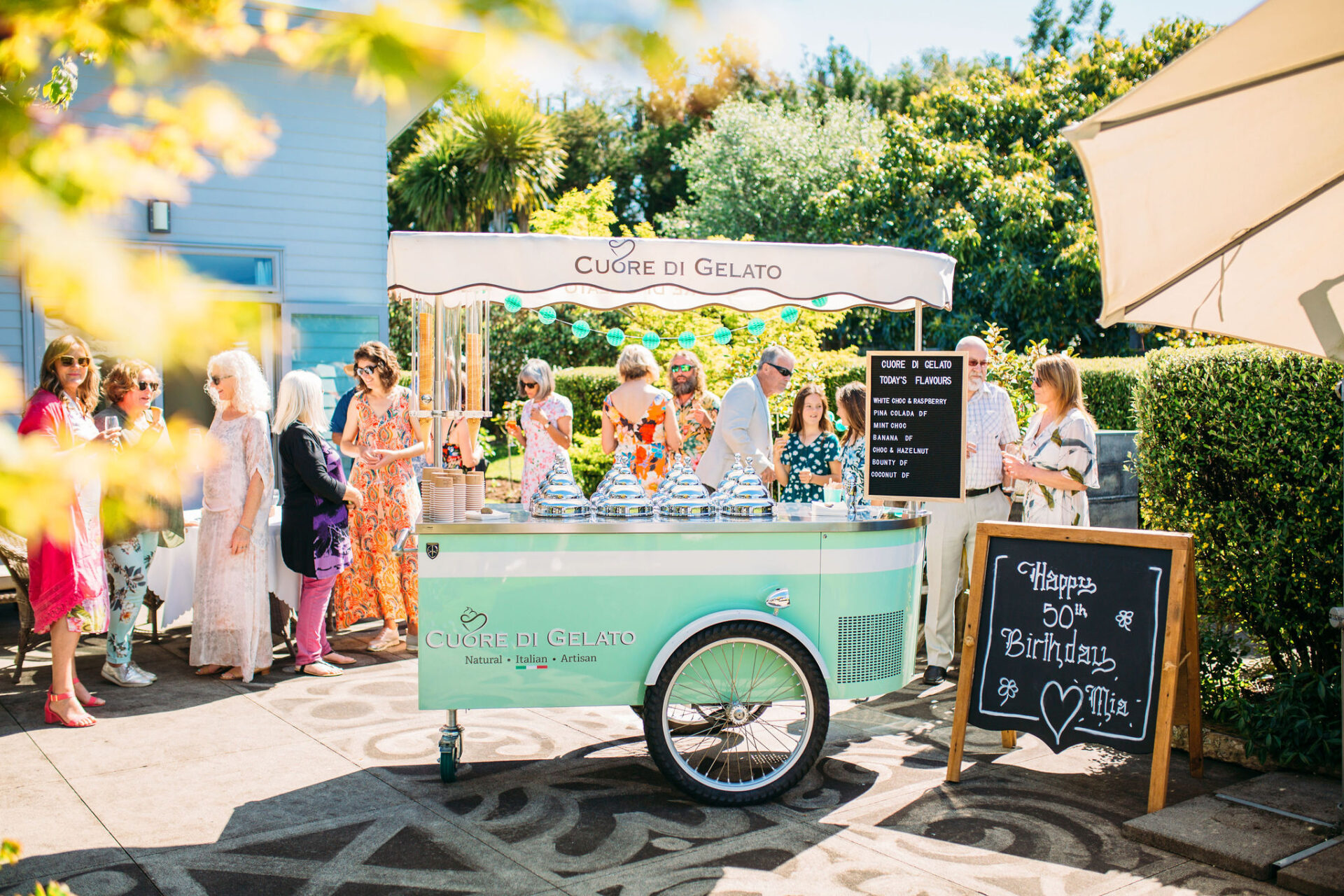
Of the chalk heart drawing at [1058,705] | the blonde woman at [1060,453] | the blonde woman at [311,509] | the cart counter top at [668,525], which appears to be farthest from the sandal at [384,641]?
the chalk heart drawing at [1058,705]

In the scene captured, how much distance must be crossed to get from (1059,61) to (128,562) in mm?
21117

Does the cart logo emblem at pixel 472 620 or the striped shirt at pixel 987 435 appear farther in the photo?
the striped shirt at pixel 987 435

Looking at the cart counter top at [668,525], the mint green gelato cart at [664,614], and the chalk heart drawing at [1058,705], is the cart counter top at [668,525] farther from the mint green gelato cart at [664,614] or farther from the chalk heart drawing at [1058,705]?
the chalk heart drawing at [1058,705]

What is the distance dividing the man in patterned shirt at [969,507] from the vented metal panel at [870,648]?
1.48 metres

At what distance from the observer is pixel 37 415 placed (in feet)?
14.9

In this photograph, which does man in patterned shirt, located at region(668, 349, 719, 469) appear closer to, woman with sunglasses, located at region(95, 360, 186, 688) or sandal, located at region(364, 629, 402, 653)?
sandal, located at region(364, 629, 402, 653)

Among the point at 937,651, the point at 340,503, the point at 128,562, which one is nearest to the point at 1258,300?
the point at 937,651

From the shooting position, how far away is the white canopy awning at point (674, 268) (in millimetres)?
4527

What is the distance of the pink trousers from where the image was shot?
596 cm

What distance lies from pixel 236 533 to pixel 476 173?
61.5 ft

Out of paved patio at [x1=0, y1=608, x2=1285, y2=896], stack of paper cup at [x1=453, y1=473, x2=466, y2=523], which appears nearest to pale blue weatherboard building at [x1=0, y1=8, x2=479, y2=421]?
paved patio at [x1=0, y1=608, x2=1285, y2=896]

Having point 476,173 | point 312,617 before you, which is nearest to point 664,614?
point 312,617

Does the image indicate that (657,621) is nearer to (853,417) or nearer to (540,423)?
(853,417)

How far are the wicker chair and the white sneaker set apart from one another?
1.39ft
